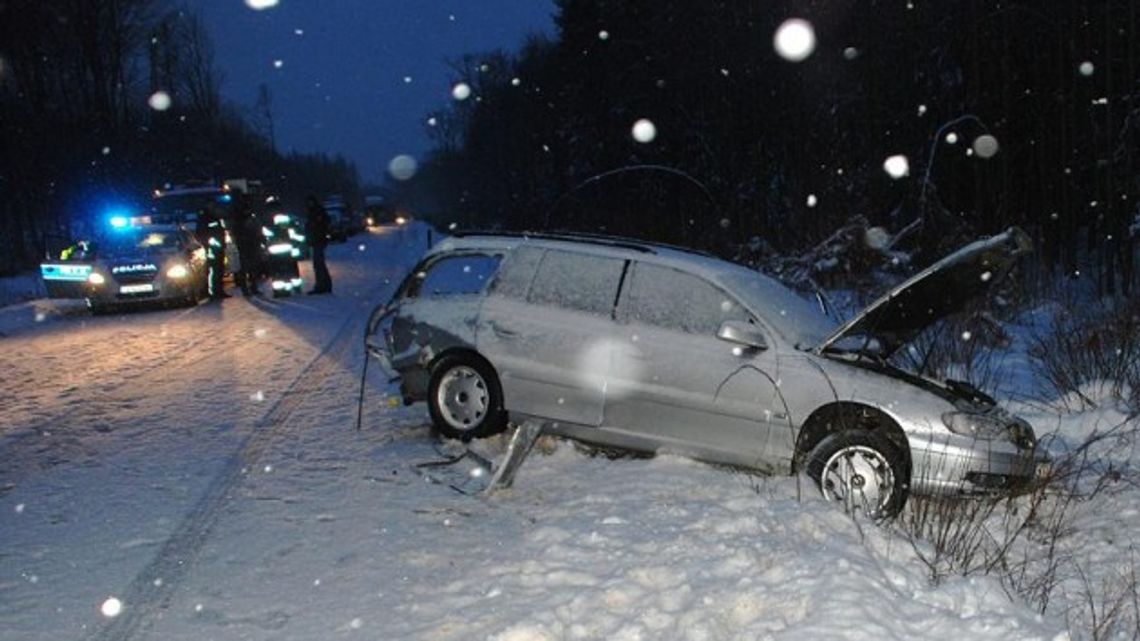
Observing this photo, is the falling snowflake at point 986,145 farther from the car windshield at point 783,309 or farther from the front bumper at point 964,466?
the front bumper at point 964,466

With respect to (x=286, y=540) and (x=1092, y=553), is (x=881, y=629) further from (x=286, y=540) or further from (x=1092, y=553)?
(x=286, y=540)

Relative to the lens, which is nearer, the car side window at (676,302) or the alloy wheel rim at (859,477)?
the alloy wheel rim at (859,477)

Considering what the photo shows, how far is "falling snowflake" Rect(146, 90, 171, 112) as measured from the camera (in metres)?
48.9

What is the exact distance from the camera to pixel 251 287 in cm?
1812

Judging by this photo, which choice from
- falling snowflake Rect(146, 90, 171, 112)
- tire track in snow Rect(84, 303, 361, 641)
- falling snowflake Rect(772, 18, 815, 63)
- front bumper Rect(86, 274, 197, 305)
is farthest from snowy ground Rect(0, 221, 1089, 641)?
falling snowflake Rect(146, 90, 171, 112)

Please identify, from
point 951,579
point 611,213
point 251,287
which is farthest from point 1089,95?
point 951,579

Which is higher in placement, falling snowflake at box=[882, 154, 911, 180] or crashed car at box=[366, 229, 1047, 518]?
falling snowflake at box=[882, 154, 911, 180]

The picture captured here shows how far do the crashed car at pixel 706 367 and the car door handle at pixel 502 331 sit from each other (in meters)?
0.02

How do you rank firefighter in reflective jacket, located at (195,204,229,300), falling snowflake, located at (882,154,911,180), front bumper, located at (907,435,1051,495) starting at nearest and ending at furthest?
1. front bumper, located at (907,435,1051,495)
2. firefighter in reflective jacket, located at (195,204,229,300)
3. falling snowflake, located at (882,154,911,180)

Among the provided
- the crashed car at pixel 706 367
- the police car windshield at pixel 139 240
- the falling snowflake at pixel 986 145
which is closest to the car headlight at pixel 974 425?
the crashed car at pixel 706 367

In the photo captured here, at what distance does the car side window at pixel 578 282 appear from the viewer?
6.58 metres

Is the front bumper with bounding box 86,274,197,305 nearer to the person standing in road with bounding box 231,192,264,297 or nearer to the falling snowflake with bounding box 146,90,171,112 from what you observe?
the person standing in road with bounding box 231,192,264,297

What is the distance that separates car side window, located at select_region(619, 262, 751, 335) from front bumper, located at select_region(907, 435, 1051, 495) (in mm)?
1407

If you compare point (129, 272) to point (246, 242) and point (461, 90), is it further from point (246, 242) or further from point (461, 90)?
point (461, 90)
